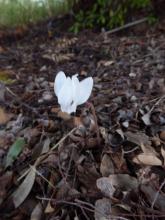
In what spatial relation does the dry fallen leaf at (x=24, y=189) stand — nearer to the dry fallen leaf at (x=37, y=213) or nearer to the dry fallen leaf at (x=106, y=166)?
the dry fallen leaf at (x=37, y=213)

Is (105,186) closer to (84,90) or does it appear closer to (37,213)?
(37,213)

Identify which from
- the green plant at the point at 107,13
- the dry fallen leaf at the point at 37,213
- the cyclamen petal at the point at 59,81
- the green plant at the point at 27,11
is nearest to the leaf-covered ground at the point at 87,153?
the dry fallen leaf at the point at 37,213

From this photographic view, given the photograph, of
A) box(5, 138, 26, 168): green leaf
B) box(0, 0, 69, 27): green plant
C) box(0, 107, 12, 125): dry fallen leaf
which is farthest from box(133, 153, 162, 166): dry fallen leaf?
box(0, 0, 69, 27): green plant

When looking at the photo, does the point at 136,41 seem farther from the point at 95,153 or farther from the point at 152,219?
the point at 152,219

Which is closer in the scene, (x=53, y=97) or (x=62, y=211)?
(x=62, y=211)

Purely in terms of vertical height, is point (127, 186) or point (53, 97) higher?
point (53, 97)

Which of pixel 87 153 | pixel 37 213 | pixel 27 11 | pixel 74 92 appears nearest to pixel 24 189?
pixel 37 213

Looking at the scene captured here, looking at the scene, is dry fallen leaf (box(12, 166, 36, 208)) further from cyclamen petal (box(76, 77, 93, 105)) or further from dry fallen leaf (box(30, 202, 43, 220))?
cyclamen petal (box(76, 77, 93, 105))

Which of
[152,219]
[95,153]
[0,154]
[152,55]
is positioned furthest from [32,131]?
[152,55]
